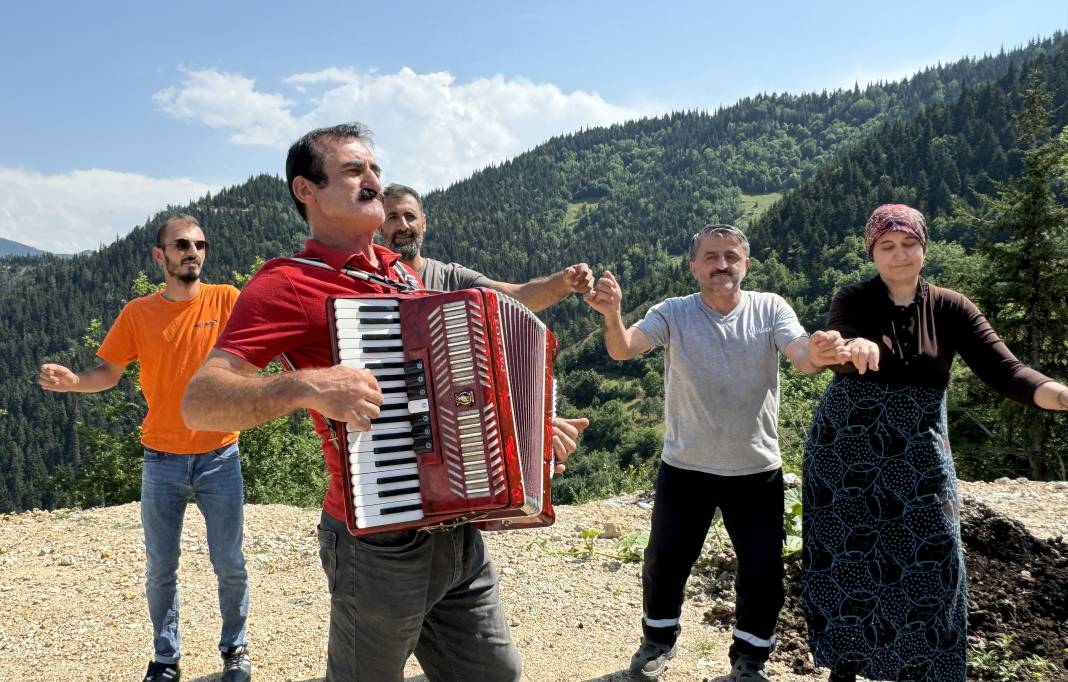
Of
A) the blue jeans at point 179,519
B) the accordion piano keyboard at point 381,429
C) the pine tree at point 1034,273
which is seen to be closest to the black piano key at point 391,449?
the accordion piano keyboard at point 381,429

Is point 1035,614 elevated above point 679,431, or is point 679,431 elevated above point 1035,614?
point 679,431

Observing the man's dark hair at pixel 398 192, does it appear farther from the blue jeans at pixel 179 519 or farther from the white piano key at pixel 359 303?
the white piano key at pixel 359 303

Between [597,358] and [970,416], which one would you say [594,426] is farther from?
[970,416]

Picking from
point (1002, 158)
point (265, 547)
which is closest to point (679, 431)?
point (265, 547)

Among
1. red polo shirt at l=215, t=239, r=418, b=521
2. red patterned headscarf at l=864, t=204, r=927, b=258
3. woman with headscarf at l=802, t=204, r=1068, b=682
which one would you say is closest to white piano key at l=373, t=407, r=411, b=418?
red polo shirt at l=215, t=239, r=418, b=521

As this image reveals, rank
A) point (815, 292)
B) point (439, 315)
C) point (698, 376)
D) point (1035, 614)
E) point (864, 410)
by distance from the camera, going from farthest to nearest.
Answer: point (815, 292)
point (1035, 614)
point (698, 376)
point (864, 410)
point (439, 315)

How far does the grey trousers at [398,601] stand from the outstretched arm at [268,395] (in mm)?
582

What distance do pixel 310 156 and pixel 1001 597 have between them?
194 inches

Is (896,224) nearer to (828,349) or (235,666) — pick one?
(828,349)

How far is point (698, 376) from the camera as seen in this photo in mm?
4055

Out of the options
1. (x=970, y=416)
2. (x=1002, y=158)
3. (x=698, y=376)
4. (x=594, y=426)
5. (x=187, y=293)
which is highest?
(x=1002, y=158)

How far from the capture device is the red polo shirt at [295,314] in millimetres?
2254

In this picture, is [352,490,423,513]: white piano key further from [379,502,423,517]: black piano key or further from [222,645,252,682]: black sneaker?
[222,645,252,682]: black sneaker

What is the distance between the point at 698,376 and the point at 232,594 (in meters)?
2.93
